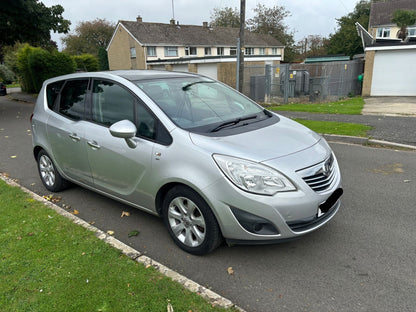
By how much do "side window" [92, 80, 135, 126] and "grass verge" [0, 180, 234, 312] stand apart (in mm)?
1310

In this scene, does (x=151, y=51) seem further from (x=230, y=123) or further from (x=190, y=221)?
(x=190, y=221)

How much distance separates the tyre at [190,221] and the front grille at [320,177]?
92 centimetres

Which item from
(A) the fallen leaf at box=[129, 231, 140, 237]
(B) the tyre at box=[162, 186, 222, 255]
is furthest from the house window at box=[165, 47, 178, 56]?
(B) the tyre at box=[162, 186, 222, 255]

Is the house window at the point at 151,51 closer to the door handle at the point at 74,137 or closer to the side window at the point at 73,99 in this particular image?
the side window at the point at 73,99

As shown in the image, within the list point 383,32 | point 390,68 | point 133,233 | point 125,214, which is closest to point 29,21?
point 125,214

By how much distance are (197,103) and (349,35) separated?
47.8 m

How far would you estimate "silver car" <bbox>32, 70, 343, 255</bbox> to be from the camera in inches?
105

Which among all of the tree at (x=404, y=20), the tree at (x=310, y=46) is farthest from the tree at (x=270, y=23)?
the tree at (x=404, y=20)

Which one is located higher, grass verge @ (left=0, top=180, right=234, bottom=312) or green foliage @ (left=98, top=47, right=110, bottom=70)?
green foliage @ (left=98, top=47, right=110, bottom=70)

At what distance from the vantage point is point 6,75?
5184cm

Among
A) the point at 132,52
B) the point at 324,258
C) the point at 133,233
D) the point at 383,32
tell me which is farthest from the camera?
the point at 383,32

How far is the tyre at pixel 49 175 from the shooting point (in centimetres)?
471

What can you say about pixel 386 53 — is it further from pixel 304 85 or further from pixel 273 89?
pixel 273 89

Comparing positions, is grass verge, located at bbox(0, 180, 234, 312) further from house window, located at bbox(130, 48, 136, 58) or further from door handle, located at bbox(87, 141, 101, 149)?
house window, located at bbox(130, 48, 136, 58)
